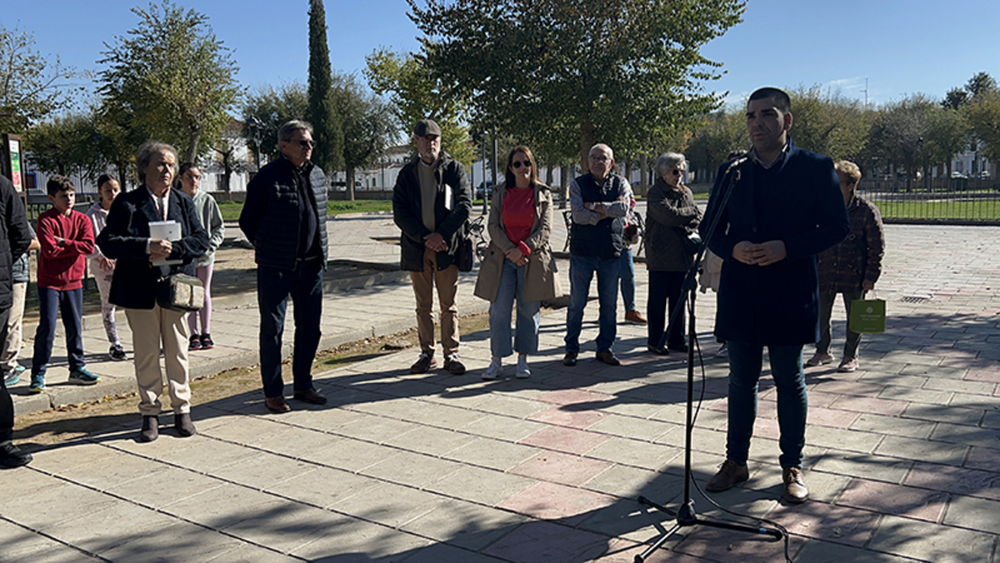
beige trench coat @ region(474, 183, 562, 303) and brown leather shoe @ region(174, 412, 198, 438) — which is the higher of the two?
beige trench coat @ region(474, 183, 562, 303)

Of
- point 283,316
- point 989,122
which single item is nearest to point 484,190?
point 283,316

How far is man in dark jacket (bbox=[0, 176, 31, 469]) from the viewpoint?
4.57m

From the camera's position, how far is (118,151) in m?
48.3

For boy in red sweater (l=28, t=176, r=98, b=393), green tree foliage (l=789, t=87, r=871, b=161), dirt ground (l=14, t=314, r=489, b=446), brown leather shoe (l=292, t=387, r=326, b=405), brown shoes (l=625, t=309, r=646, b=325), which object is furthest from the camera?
green tree foliage (l=789, t=87, r=871, b=161)

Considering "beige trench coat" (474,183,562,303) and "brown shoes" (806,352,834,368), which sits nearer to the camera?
"beige trench coat" (474,183,562,303)

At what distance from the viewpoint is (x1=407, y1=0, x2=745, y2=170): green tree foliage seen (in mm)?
13141

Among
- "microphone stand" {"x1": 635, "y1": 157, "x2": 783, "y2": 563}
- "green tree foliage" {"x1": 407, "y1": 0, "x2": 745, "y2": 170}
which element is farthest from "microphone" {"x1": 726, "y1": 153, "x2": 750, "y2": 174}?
"green tree foliage" {"x1": 407, "y1": 0, "x2": 745, "y2": 170}

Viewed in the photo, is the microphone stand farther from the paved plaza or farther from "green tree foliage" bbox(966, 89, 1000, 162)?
"green tree foliage" bbox(966, 89, 1000, 162)

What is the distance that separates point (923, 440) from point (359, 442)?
3.38 metres

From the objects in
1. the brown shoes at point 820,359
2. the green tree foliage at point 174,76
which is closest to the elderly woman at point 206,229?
the brown shoes at point 820,359

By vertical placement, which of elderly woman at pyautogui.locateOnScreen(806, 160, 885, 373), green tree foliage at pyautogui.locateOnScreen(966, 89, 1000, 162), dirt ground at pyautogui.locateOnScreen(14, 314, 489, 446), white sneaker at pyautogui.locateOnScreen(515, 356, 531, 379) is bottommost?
dirt ground at pyautogui.locateOnScreen(14, 314, 489, 446)

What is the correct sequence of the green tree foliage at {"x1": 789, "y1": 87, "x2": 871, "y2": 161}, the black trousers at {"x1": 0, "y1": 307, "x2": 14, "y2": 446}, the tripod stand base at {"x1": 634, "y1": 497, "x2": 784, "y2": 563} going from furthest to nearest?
the green tree foliage at {"x1": 789, "y1": 87, "x2": 871, "y2": 161}, the black trousers at {"x1": 0, "y1": 307, "x2": 14, "y2": 446}, the tripod stand base at {"x1": 634, "y1": 497, "x2": 784, "y2": 563}

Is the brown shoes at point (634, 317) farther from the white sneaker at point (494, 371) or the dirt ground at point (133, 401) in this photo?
the white sneaker at point (494, 371)

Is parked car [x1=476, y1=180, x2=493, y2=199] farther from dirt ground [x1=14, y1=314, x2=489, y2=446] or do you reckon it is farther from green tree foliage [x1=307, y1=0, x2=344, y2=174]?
dirt ground [x1=14, y1=314, x2=489, y2=446]
